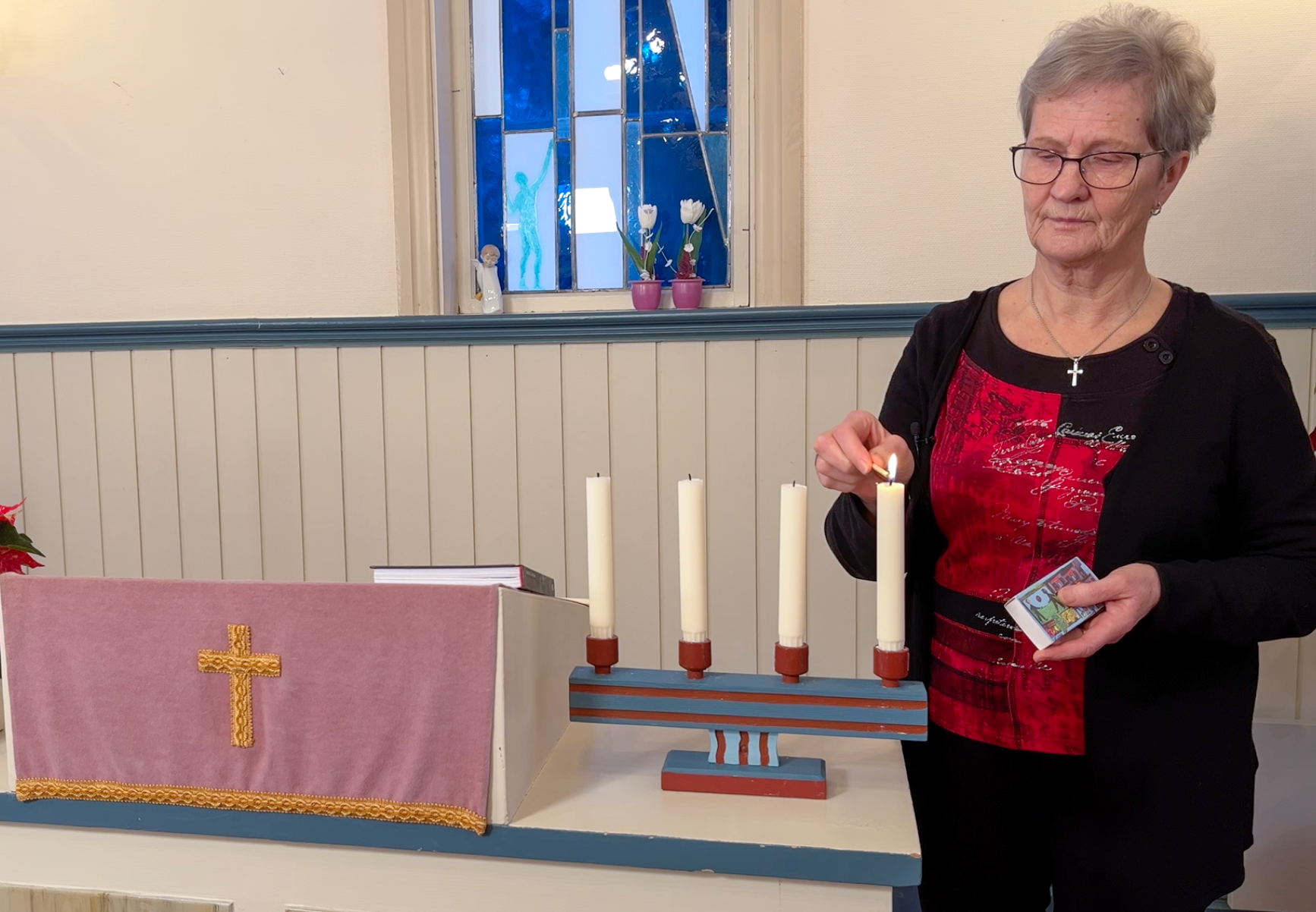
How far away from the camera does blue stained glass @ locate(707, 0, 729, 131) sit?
8.38ft

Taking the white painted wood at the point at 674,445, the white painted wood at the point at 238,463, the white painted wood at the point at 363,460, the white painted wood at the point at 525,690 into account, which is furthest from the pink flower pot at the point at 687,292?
the white painted wood at the point at 525,690

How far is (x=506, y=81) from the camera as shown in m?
2.67

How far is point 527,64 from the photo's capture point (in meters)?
2.65

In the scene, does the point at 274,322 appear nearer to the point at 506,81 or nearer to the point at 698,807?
the point at 506,81

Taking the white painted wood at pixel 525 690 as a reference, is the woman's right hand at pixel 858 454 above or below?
above

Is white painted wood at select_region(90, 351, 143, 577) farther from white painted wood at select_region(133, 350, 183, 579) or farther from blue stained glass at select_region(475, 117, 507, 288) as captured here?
blue stained glass at select_region(475, 117, 507, 288)

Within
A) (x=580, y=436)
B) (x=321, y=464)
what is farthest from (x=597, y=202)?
(x=321, y=464)

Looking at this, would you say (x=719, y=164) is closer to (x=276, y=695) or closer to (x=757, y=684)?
(x=757, y=684)

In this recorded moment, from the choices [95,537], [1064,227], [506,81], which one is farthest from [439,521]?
[1064,227]

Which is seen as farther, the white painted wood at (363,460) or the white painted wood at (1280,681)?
the white painted wood at (363,460)

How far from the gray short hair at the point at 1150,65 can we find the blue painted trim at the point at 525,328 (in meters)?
1.08

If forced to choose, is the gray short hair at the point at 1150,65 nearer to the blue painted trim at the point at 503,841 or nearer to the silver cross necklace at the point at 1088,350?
the silver cross necklace at the point at 1088,350

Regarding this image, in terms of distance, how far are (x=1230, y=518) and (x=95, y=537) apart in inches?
105

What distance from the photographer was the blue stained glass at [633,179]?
2621 millimetres
